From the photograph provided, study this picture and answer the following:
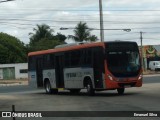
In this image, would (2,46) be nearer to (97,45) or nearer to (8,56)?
(8,56)

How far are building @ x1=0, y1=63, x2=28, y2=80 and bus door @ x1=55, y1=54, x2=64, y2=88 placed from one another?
5706 cm

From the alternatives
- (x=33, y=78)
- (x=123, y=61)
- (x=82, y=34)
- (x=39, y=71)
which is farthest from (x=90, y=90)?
(x=82, y=34)

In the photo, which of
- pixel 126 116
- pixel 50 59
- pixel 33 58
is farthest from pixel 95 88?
pixel 126 116

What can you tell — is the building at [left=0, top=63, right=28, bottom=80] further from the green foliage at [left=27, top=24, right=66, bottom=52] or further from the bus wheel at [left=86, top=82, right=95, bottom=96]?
the bus wheel at [left=86, top=82, right=95, bottom=96]

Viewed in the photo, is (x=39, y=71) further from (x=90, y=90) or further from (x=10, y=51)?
(x=10, y=51)

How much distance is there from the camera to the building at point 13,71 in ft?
291

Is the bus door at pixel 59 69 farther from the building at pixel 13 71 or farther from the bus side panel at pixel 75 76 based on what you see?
the building at pixel 13 71

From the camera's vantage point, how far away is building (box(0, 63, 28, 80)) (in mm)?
88562

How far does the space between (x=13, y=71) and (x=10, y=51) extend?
1825 cm

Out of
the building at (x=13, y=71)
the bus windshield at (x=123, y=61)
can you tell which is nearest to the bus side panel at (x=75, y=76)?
the bus windshield at (x=123, y=61)

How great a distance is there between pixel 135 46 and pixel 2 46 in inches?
3155

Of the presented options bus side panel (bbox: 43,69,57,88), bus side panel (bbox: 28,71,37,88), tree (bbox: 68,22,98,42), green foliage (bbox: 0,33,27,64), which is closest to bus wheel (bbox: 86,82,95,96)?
bus side panel (bbox: 43,69,57,88)

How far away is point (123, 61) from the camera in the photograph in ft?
88.2

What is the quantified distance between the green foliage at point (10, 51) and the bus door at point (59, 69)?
7419 cm
